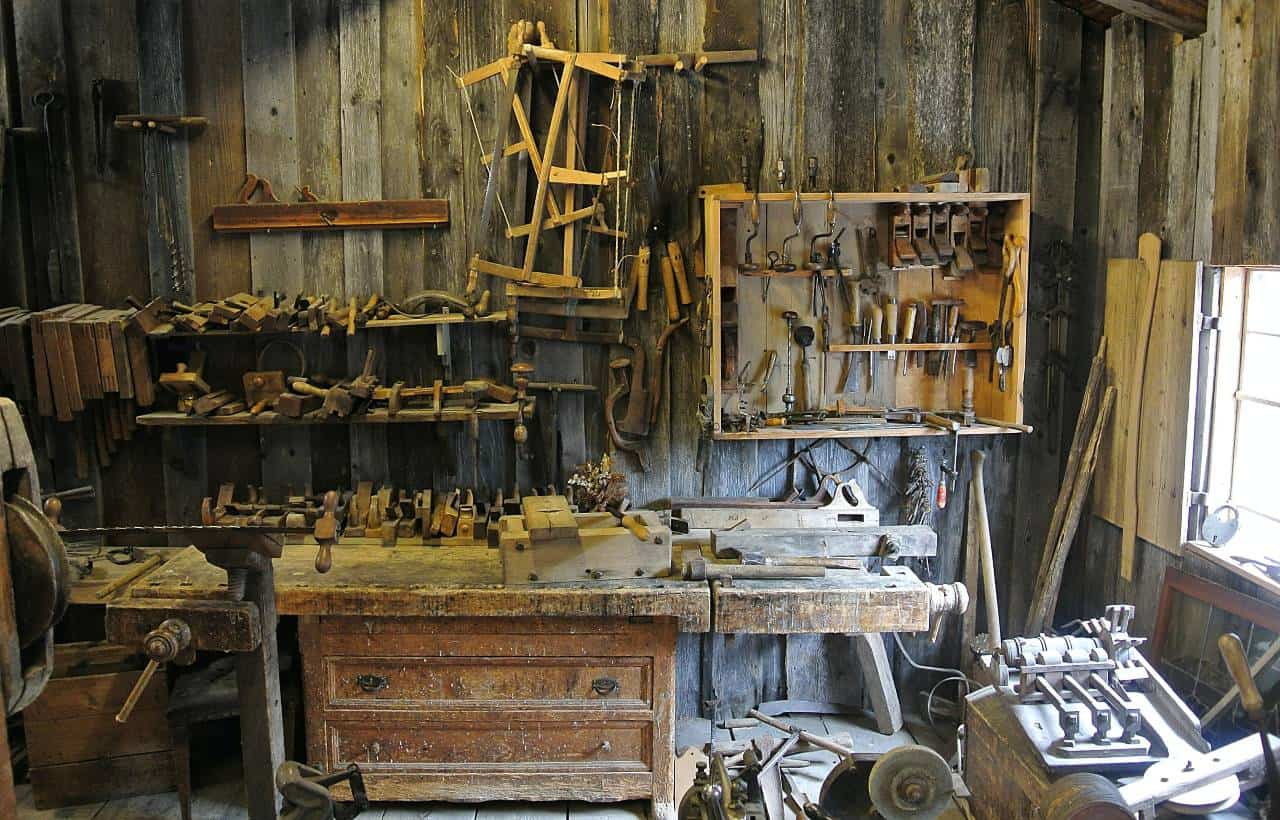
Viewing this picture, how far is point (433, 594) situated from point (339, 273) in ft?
4.69

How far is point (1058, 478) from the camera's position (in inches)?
174

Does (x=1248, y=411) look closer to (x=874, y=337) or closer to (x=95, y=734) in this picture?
(x=874, y=337)

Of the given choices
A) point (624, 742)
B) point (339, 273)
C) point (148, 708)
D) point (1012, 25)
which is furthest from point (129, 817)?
point (1012, 25)

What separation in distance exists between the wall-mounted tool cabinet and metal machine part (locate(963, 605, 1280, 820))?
1.52 meters

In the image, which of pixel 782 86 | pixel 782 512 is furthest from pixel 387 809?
pixel 782 86

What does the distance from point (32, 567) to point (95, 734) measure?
8.82 ft

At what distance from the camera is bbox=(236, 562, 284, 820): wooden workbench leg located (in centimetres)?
239

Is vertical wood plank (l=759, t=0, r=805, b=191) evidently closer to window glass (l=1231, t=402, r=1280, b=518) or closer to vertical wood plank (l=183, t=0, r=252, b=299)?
window glass (l=1231, t=402, r=1280, b=518)

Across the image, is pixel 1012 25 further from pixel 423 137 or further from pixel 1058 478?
pixel 423 137

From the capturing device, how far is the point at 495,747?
374 centimetres

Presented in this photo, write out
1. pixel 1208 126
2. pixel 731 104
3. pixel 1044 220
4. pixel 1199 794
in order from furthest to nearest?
pixel 1044 220 < pixel 731 104 < pixel 1208 126 < pixel 1199 794

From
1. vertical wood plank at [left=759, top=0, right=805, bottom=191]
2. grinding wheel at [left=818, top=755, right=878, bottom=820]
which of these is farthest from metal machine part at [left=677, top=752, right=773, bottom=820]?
vertical wood plank at [left=759, top=0, right=805, bottom=191]

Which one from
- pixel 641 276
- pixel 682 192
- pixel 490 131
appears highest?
pixel 490 131

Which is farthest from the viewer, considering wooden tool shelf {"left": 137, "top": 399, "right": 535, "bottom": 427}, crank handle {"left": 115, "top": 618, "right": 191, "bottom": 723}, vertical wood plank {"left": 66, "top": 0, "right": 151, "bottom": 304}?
vertical wood plank {"left": 66, "top": 0, "right": 151, "bottom": 304}
